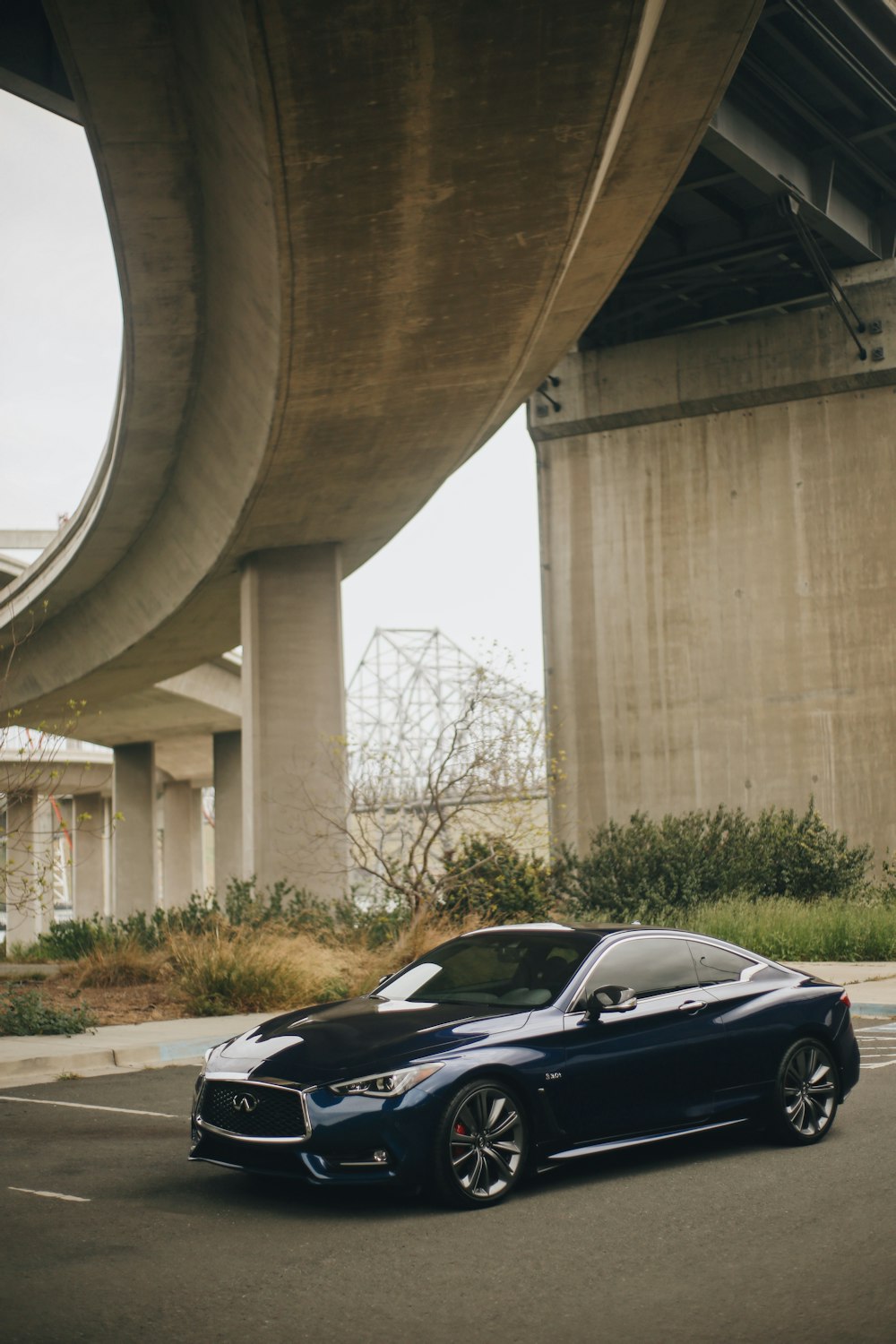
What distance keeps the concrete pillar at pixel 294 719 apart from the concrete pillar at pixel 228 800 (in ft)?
83.1

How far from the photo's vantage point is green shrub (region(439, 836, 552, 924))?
2161cm

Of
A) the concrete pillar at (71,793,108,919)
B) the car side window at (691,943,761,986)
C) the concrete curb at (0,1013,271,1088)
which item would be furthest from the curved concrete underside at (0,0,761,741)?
the concrete pillar at (71,793,108,919)

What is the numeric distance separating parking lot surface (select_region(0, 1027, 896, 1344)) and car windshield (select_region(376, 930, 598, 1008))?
104 cm

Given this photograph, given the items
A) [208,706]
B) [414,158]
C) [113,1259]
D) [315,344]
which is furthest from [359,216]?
[208,706]

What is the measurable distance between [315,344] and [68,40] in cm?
448

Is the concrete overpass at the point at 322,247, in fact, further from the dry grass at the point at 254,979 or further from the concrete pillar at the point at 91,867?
the concrete pillar at the point at 91,867

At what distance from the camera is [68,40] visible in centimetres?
Result: 1280

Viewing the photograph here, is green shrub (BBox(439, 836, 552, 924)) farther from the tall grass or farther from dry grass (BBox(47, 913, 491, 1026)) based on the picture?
the tall grass

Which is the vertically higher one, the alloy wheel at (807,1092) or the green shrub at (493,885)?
the green shrub at (493,885)

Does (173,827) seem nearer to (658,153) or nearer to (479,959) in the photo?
(658,153)

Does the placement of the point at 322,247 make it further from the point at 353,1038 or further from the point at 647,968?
the point at 353,1038

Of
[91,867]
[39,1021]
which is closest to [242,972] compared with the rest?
[39,1021]

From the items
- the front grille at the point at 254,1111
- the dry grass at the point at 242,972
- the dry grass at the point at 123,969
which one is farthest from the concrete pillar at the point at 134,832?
the front grille at the point at 254,1111

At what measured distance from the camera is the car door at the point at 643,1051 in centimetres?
732
